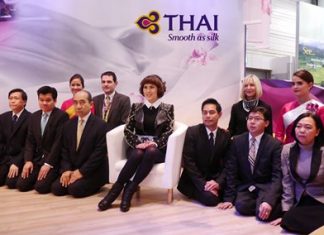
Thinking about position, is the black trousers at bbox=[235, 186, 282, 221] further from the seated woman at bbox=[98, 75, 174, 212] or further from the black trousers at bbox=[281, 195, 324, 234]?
the seated woman at bbox=[98, 75, 174, 212]

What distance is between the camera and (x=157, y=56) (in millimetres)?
5273

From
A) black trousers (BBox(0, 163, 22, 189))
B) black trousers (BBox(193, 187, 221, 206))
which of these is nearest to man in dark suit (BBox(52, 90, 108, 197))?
black trousers (BBox(0, 163, 22, 189))

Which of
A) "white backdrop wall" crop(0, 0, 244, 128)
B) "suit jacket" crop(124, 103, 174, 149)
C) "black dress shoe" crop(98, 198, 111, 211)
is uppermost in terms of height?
"white backdrop wall" crop(0, 0, 244, 128)

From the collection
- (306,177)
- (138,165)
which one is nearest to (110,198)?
(138,165)

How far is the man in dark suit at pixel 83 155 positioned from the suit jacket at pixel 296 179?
5.98 feet

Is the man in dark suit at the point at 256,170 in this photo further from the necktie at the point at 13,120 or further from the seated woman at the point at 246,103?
the necktie at the point at 13,120

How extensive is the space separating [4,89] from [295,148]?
3.91 metres

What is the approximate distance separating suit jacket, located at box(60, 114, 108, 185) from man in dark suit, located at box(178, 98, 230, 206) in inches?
33.9

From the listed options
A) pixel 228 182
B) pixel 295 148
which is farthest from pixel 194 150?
pixel 295 148

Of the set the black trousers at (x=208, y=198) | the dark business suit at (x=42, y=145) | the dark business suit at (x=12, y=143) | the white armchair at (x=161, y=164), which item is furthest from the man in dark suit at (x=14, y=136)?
the black trousers at (x=208, y=198)

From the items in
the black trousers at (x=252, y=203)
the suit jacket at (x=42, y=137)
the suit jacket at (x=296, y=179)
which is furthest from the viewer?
the suit jacket at (x=42, y=137)

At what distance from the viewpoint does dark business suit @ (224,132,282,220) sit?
3.20 metres

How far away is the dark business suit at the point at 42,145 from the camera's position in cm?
415

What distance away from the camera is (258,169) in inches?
132
